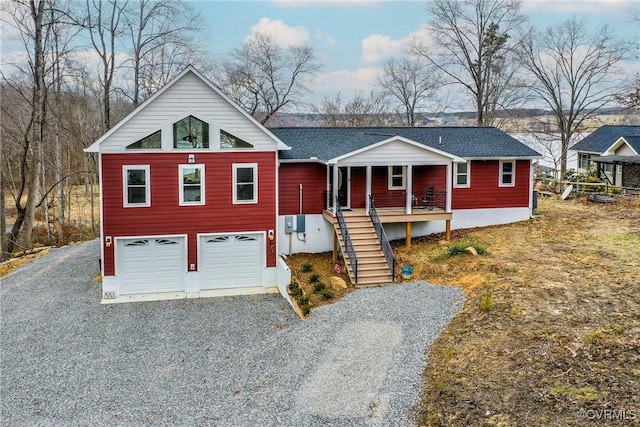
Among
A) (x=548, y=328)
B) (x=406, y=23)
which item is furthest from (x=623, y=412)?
(x=406, y=23)

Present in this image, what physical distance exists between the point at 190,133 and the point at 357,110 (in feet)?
114

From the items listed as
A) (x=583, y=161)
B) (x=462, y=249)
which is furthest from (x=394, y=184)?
(x=583, y=161)

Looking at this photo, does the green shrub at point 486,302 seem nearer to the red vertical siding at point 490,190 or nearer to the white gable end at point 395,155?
the white gable end at point 395,155

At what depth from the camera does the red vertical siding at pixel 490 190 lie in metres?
21.2

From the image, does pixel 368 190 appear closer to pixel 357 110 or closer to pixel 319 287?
pixel 319 287

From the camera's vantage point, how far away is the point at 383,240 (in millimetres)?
16906

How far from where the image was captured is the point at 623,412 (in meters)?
7.73

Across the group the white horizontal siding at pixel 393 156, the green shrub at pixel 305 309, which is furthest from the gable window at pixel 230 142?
the green shrub at pixel 305 309

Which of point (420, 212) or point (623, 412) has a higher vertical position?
point (420, 212)

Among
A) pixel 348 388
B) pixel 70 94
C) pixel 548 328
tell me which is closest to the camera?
pixel 348 388

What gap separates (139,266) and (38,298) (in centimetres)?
340

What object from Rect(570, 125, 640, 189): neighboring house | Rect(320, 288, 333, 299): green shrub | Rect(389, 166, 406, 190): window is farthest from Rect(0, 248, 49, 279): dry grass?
Rect(570, 125, 640, 189): neighboring house

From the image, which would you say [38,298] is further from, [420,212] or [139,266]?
[420,212]

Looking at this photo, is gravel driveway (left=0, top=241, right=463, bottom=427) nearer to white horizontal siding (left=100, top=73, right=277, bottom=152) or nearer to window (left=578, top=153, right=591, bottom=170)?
white horizontal siding (left=100, top=73, right=277, bottom=152)
